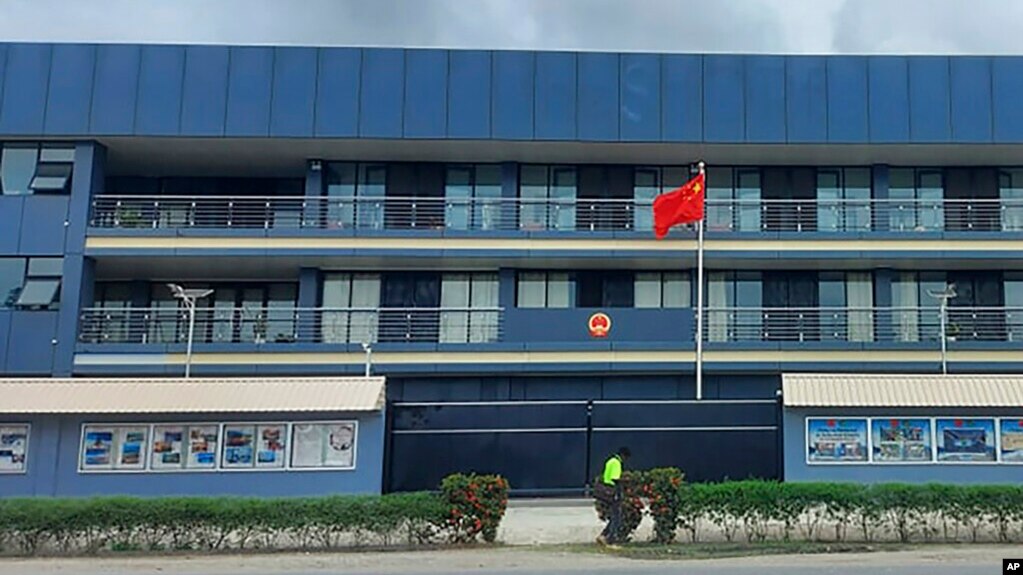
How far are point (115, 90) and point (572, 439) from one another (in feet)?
52.9

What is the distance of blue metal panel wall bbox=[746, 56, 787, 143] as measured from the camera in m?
27.5

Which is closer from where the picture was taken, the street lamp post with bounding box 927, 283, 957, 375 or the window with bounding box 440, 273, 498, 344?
the street lamp post with bounding box 927, 283, 957, 375

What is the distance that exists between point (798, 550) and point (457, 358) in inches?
521

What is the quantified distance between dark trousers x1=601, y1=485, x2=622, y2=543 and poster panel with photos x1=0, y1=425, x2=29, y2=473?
11722 millimetres

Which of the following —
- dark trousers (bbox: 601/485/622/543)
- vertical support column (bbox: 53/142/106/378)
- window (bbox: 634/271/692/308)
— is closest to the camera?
dark trousers (bbox: 601/485/622/543)

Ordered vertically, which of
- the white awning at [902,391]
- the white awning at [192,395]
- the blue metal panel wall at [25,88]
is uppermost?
the blue metal panel wall at [25,88]

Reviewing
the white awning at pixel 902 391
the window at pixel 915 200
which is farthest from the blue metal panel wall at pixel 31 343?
the window at pixel 915 200

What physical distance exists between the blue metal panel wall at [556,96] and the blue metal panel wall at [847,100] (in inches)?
285

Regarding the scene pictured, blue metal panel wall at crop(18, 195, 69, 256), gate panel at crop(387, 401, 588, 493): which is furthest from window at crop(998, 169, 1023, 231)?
blue metal panel wall at crop(18, 195, 69, 256)

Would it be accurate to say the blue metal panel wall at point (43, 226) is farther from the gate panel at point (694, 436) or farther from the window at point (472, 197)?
the gate panel at point (694, 436)

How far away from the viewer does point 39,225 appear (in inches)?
1069

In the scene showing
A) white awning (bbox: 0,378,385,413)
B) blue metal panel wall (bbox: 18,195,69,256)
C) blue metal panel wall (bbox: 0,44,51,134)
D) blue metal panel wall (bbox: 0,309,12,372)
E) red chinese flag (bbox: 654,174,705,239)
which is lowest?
white awning (bbox: 0,378,385,413)

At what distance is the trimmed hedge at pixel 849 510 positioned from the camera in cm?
1543

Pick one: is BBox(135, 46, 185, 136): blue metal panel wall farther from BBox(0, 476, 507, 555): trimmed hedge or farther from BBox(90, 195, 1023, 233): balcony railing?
BBox(0, 476, 507, 555): trimmed hedge
